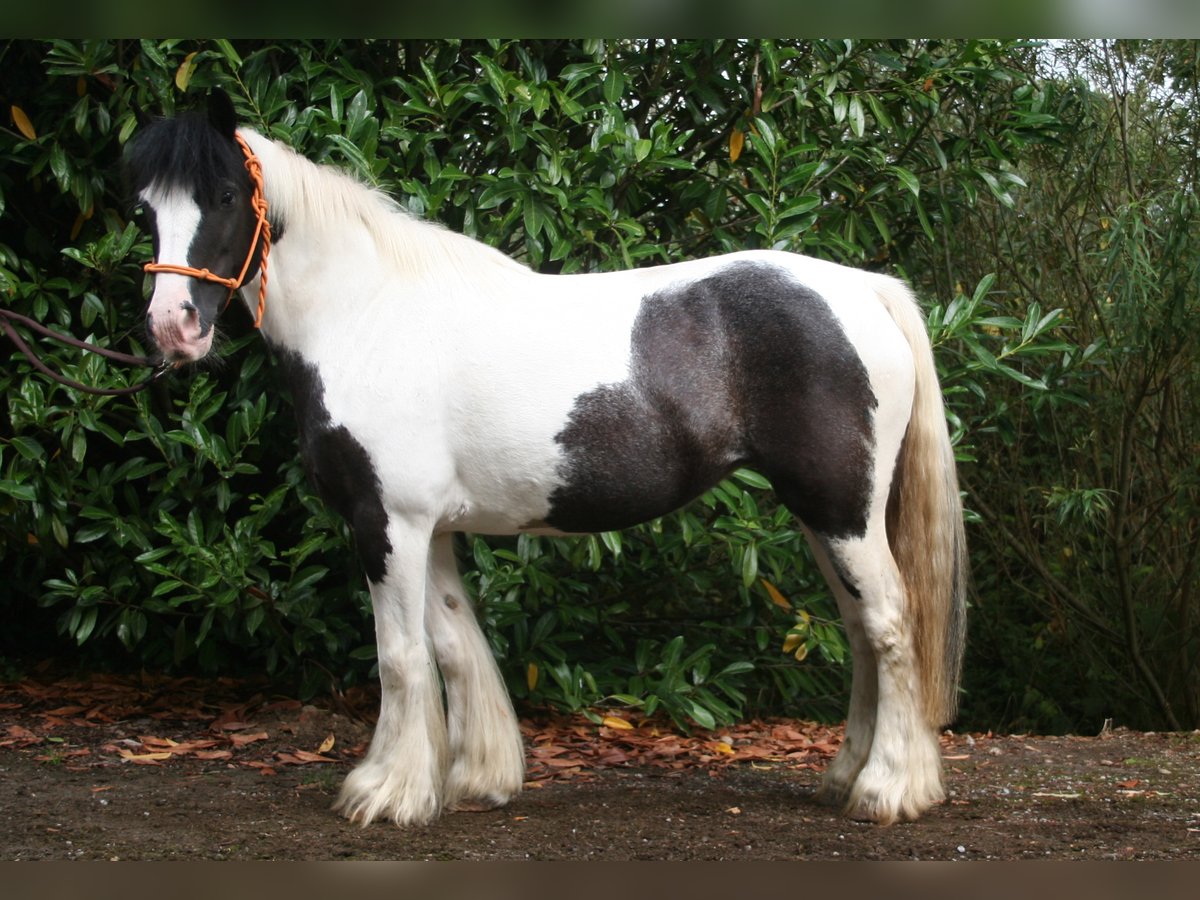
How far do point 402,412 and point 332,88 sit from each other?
1789 millimetres

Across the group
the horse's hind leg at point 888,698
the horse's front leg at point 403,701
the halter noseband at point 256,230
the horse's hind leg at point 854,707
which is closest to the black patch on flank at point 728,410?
the horse's hind leg at point 888,698

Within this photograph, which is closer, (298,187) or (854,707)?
(298,187)

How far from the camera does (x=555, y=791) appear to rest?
4.19m

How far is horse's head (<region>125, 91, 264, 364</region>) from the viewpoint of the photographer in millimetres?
3338

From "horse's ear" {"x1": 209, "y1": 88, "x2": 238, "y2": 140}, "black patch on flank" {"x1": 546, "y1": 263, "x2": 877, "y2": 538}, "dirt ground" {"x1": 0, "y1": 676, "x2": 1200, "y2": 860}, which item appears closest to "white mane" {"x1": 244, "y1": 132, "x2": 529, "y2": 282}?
"horse's ear" {"x1": 209, "y1": 88, "x2": 238, "y2": 140}

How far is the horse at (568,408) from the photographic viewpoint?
141 inches

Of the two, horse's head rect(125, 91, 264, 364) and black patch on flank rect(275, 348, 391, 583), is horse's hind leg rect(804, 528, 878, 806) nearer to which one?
black patch on flank rect(275, 348, 391, 583)

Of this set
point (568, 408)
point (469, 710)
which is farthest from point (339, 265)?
point (469, 710)

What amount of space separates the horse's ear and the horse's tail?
2143mm

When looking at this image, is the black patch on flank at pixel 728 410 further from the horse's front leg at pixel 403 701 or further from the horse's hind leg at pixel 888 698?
the horse's front leg at pixel 403 701

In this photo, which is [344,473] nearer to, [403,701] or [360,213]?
[403,701]

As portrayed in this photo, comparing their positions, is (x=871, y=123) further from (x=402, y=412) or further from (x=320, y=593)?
(x=320, y=593)

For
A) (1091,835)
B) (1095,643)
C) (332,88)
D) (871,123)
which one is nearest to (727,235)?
(871,123)

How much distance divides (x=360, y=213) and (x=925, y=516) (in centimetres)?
215
